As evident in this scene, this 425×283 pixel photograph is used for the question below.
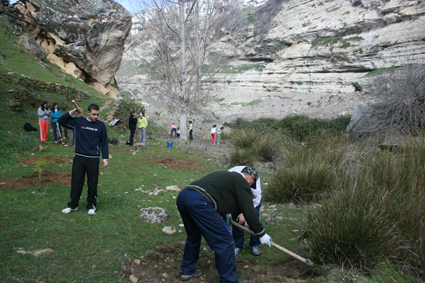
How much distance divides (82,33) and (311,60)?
30345 millimetres

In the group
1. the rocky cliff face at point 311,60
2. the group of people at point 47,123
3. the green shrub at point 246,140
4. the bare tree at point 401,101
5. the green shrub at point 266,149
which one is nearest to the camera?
the group of people at point 47,123

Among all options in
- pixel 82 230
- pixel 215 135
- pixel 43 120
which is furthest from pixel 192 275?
pixel 215 135

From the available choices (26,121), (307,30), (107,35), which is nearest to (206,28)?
(107,35)

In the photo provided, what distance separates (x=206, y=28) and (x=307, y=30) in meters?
22.8

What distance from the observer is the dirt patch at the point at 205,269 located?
3.16 metres

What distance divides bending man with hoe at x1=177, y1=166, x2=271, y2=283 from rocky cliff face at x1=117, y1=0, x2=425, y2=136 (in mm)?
24795

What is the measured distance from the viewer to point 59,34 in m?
20.2

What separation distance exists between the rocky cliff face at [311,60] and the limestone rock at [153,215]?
905 inches

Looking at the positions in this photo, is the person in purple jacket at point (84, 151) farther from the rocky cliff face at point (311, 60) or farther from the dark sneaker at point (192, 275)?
the rocky cliff face at point (311, 60)

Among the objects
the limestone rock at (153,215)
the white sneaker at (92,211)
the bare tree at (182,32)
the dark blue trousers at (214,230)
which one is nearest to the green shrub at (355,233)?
the dark blue trousers at (214,230)

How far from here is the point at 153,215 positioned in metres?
4.74

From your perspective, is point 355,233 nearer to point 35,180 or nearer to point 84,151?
point 84,151

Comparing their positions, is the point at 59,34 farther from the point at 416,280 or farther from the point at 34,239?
the point at 416,280

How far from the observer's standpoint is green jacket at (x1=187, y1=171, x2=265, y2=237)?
3.02m
